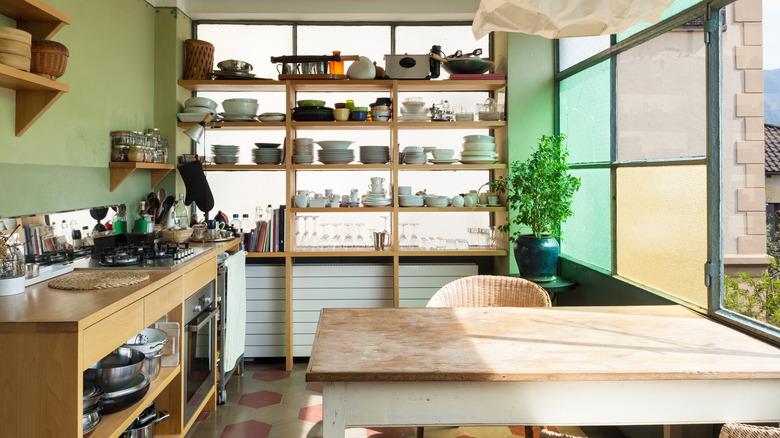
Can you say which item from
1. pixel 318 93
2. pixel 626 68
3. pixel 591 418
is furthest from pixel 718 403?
pixel 318 93

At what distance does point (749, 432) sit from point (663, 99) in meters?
2.01

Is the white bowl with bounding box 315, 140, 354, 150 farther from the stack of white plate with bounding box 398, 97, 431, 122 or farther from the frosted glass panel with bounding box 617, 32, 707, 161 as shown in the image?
the frosted glass panel with bounding box 617, 32, 707, 161

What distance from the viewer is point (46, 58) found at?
260 cm

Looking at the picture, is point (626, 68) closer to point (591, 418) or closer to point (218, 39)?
point (591, 418)

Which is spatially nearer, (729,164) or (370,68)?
(729,164)

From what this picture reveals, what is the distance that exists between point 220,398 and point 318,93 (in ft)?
8.77

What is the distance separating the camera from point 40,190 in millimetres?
2951

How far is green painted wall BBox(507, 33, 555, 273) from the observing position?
4.47 meters

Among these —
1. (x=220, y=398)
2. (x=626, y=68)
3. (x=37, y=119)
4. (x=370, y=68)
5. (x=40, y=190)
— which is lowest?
(x=220, y=398)

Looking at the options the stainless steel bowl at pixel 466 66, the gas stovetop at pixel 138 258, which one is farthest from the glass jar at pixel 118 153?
the stainless steel bowl at pixel 466 66

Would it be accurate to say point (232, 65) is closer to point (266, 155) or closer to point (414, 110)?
point (266, 155)

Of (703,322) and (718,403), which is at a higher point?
(703,322)

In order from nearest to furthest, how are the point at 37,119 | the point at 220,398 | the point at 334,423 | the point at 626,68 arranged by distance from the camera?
the point at 334,423 → the point at 37,119 → the point at 626,68 → the point at 220,398

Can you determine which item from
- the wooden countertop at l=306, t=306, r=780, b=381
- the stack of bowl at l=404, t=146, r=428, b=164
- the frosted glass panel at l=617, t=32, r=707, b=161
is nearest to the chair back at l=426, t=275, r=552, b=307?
the wooden countertop at l=306, t=306, r=780, b=381
